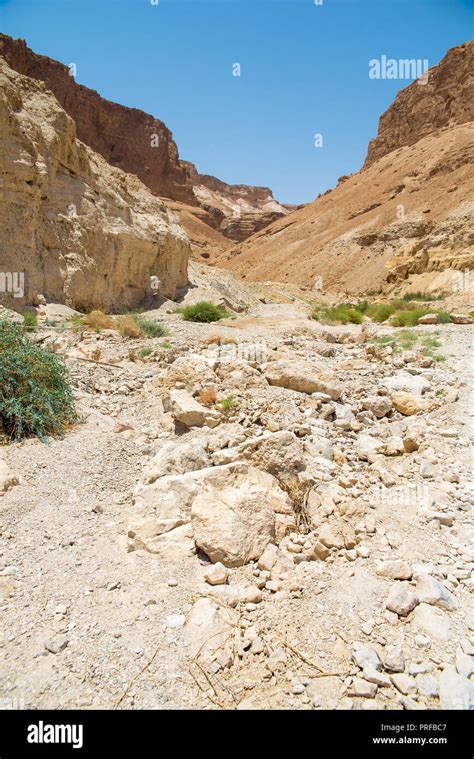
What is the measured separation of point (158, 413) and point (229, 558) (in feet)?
8.13

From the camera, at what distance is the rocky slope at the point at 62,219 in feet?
31.3

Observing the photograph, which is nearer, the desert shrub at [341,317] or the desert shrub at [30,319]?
the desert shrub at [30,319]

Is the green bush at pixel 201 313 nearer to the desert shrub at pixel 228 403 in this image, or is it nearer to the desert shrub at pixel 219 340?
the desert shrub at pixel 219 340

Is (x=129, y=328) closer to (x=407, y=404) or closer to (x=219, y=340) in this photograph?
(x=219, y=340)

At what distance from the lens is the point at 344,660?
1820 mm

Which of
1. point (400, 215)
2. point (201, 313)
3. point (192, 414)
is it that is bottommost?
point (192, 414)

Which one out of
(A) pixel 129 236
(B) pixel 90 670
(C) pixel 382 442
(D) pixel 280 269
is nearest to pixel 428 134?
(D) pixel 280 269

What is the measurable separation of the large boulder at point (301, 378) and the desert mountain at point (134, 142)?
49815 mm

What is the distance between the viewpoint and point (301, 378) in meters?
4.94

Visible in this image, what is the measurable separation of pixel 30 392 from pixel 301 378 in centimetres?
291

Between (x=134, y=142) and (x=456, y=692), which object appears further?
(x=134, y=142)

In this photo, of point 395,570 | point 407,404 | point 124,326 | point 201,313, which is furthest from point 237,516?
point 201,313

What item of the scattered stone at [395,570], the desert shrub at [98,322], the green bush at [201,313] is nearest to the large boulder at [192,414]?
the scattered stone at [395,570]

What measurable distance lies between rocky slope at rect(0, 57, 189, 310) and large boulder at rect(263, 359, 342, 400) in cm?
703
